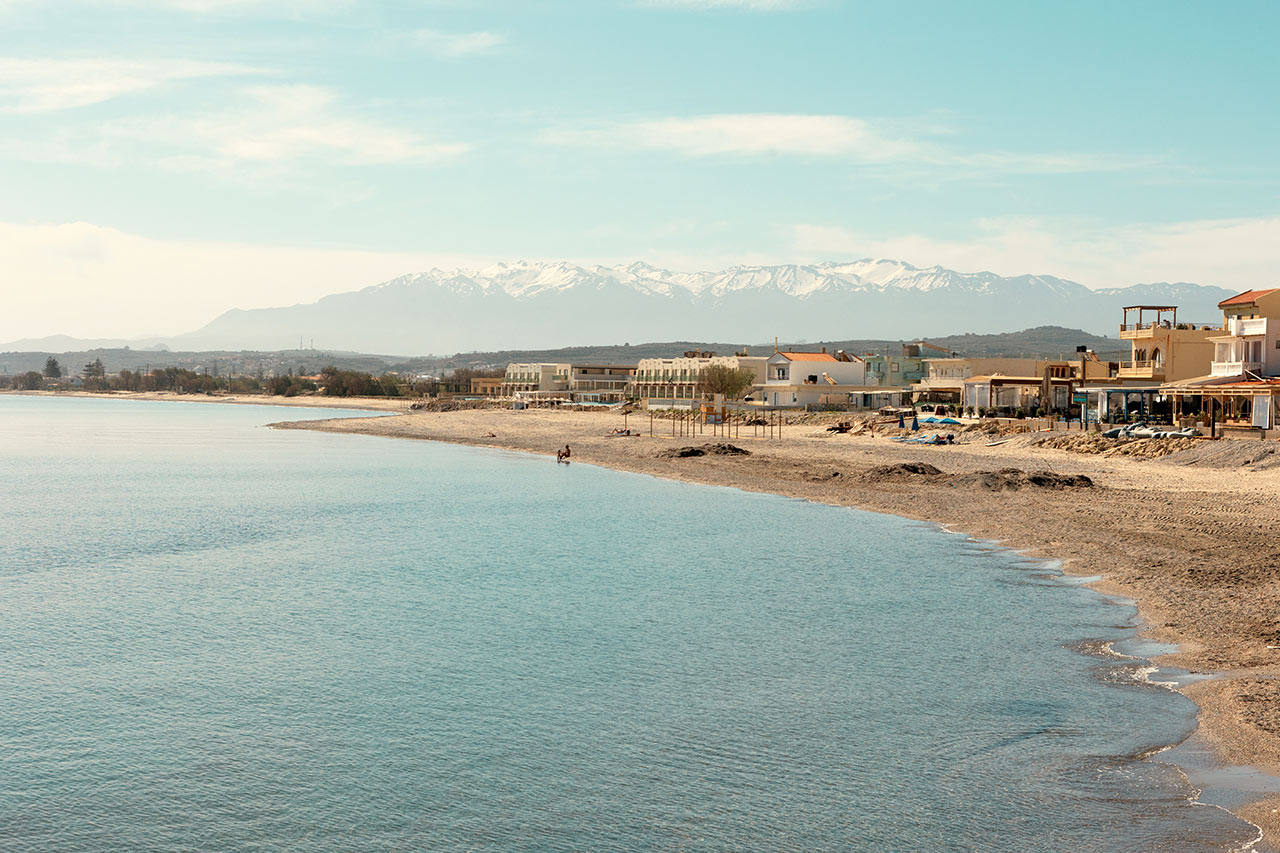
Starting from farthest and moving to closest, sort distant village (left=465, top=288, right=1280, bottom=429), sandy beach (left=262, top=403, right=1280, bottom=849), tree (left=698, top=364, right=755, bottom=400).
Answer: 1. tree (left=698, top=364, right=755, bottom=400)
2. distant village (left=465, top=288, right=1280, bottom=429)
3. sandy beach (left=262, top=403, right=1280, bottom=849)

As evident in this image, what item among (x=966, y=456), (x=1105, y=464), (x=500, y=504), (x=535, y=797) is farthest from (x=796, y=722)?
(x=966, y=456)

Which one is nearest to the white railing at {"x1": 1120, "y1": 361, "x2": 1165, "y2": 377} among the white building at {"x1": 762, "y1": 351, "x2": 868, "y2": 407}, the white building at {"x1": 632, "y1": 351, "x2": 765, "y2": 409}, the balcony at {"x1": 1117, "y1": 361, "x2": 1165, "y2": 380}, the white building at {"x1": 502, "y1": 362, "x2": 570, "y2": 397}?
the balcony at {"x1": 1117, "y1": 361, "x2": 1165, "y2": 380}

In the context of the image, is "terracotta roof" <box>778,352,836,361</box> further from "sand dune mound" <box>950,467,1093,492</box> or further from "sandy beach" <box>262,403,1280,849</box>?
"sand dune mound" <box>950,467,1093,492</box>

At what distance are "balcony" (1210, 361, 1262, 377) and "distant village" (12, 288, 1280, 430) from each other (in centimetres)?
9

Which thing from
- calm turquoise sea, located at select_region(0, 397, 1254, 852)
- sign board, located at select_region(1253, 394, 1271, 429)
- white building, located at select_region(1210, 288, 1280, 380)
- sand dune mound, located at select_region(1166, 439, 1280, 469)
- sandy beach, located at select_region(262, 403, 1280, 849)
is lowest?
calm turquoise sea, located at select_region(0, 397, 1254, 852)

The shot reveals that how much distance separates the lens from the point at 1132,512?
33.1m

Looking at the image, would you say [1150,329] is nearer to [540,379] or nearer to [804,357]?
[804,357]

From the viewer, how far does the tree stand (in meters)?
122

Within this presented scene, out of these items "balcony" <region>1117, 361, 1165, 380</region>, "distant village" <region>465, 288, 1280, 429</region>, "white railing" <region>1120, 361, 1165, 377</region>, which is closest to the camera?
"distant village" <region>465, 288, 1280, 429</region>

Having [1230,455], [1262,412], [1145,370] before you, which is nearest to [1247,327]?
[1262,412]

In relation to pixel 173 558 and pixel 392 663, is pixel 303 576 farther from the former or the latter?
pixel 392 663

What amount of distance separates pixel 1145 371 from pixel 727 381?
52.8m

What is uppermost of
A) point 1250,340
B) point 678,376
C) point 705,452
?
point 1250,340

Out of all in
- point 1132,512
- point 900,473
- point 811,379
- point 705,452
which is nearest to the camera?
point 1132,512
